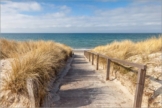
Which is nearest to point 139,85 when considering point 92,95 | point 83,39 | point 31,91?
point 92,95

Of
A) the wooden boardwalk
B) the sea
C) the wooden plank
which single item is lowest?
the wooden boardwalk

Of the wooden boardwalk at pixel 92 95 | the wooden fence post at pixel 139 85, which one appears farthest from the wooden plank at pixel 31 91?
the wooden fence post at pixel 139 85

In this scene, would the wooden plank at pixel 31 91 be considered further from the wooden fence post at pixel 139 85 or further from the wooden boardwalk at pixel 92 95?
the wooden fence post at pixel 139 85

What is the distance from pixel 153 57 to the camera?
4945 mm

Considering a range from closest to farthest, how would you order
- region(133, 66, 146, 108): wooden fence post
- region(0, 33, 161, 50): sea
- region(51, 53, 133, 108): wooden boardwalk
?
region(133, 66, 146, 108): wooden fence post, region(51, 53, 133, 108): wooden boardwalk, region(0, 33, 161, 50): sea

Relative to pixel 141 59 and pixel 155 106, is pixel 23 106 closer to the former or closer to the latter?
pixel 155 106

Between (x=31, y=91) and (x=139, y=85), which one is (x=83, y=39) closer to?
(x=31, y=91)

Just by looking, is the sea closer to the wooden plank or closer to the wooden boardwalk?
the wooden boardwalk

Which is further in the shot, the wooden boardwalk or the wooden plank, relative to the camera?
the wooden boardwalk

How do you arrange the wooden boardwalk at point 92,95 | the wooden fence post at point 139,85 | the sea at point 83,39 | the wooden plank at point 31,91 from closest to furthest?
the wooden fence post at point 139,85, the wooden plank at point 31,91, the wooden boardwalk at point 92,95, the sea at point 83,39

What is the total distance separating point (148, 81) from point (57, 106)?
2112 millimetres

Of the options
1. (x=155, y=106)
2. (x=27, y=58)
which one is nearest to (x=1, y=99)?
(x=27, y=58)

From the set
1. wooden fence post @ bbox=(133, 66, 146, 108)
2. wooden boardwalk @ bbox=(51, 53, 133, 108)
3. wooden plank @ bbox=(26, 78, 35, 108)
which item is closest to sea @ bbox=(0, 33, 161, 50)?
wooden boardwalk @ bbox=(51, 53, 133, 108)

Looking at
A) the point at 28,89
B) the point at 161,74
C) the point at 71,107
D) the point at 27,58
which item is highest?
the point at 27,58
